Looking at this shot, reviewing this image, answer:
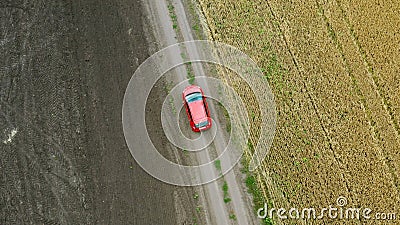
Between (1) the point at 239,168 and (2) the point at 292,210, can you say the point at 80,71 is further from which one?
(2) the point at 292,210

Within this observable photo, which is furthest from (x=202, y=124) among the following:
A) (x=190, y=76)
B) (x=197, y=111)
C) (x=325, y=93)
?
(x=325, y=93)

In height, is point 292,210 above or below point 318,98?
below

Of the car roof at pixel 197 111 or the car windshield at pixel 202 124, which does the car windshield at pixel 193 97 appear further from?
the car windshield at pixel 202 124

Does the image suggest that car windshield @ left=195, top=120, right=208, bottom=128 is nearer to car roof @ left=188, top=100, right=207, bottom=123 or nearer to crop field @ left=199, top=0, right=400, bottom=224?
car roof @ left=188, top=100, right=207, bottom=123

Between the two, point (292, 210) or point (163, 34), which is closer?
point (292, 210)

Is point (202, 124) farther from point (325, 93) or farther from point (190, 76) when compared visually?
point (325, 93)

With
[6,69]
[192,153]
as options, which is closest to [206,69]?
[192,153]

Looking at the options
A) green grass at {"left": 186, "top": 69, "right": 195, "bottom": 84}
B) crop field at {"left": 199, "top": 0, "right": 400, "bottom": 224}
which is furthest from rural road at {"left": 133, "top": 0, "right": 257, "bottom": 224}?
crop field at {"left": 199, "top": 0, "right": 400, "bottom": 224}

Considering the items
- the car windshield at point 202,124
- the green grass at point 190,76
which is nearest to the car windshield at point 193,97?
the car windshield at point 202,124
